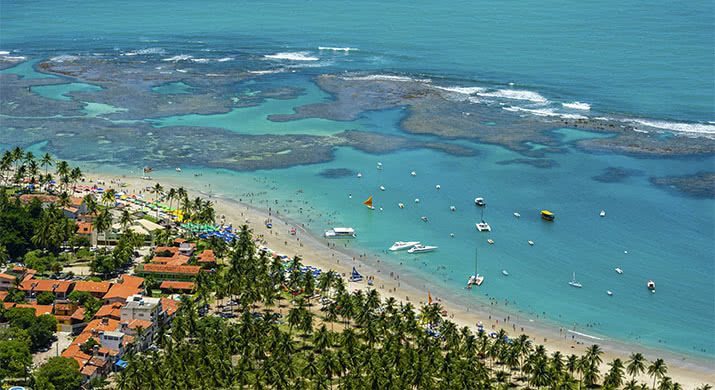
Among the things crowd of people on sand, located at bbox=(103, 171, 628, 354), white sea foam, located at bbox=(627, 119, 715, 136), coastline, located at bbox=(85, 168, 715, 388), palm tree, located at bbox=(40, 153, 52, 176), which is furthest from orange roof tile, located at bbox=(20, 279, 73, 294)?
white sea foam, located at bbox=(627, 119, 715, 136)

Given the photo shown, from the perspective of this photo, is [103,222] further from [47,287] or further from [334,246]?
[334,246]

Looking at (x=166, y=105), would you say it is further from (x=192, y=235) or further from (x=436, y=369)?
(x=436, y=369)

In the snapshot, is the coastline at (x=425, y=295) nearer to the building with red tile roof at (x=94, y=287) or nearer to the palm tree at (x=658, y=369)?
the palm tree at (x=658, y=369)

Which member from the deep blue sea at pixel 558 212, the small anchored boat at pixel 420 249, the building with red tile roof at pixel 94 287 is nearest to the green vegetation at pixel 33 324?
the building with red tile roof at pixel 94 287

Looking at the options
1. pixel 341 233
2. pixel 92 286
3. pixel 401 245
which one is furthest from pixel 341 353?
pixel 341 233

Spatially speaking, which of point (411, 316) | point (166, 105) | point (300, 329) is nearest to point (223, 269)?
point (300, 329)
